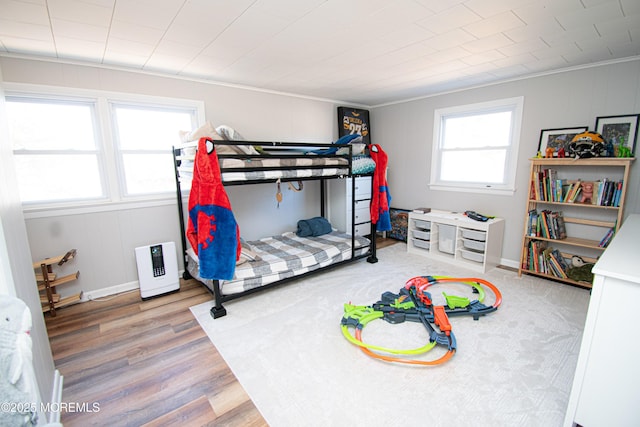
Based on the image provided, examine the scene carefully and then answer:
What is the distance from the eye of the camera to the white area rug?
1651mm

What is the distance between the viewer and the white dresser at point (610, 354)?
4.18ft

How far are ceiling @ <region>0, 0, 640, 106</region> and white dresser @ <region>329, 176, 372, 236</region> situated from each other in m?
1.61

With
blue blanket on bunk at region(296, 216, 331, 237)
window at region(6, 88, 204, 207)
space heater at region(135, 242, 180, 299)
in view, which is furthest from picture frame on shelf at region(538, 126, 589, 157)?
space heater at region(135, 242, 180, 299)

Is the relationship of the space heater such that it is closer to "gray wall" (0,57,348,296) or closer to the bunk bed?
the bunk bed

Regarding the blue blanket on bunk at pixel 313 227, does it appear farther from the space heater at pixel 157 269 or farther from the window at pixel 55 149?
the window at pixel 55 149

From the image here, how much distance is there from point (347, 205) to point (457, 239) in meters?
1.59

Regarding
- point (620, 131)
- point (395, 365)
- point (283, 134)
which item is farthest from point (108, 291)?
point (620, 131)

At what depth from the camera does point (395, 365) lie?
6.61 feet

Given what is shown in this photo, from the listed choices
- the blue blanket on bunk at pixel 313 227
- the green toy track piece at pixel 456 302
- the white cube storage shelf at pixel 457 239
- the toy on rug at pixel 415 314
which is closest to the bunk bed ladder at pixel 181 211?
the blue blanket on bunk at pixel 313 227

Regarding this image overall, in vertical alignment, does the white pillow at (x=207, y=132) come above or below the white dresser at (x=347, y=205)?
above

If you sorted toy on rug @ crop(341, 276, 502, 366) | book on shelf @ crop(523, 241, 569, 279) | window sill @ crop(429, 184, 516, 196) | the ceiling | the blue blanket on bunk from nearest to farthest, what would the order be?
the ceiling < toy on rug @ crop(341, 276, 502, 366) < book on shelf @ crop(523, 241, 569, 279) < window sill @ crop(429, 184, 516, 196) < the blue blanket on bunk

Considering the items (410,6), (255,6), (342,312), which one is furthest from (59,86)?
(342,312)

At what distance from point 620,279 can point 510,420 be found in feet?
3.18

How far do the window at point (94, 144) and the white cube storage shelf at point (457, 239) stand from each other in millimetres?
3402
